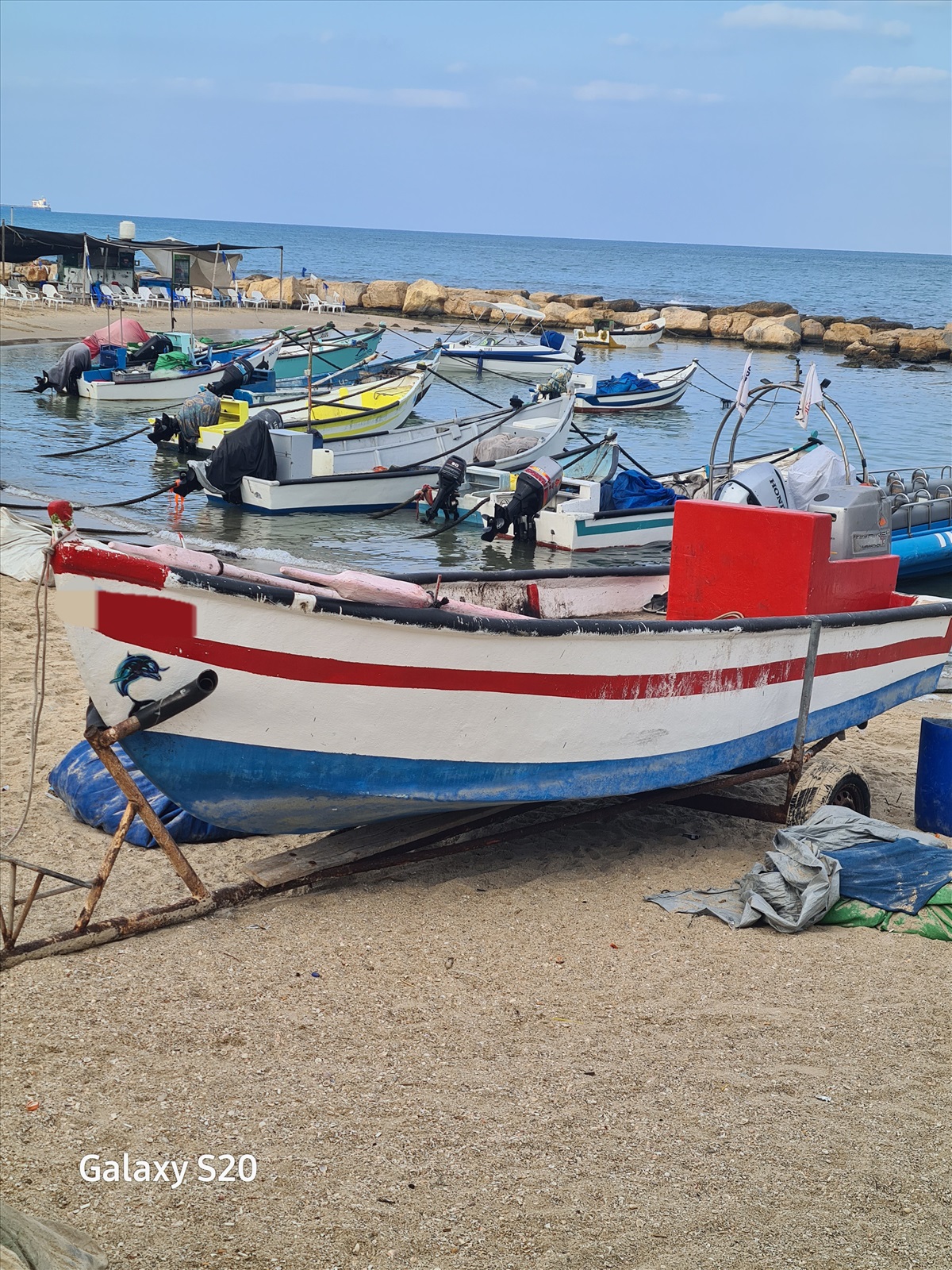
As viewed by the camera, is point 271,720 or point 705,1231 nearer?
point 705,1231

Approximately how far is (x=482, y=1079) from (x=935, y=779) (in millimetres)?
3644

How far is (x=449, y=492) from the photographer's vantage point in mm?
16750

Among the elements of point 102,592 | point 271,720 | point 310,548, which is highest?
point 102,592

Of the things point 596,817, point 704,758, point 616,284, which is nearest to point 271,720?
point 596,817

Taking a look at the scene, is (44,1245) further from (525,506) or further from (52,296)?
(52,296)

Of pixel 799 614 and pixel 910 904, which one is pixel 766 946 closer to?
pixel 910 904

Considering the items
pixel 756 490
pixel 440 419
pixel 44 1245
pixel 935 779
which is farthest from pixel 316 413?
pixel 44 1245

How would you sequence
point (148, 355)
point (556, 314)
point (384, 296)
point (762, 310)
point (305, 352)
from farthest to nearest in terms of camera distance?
1. point (762, 310)
2. point (384, 296)
3. point (556, 314)
4. point (305, 352)
5. point (148, 355)

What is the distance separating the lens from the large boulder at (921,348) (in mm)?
51000

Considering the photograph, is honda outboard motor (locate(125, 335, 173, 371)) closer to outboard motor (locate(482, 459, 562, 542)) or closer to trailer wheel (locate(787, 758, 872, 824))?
outboard motor (locate(482, 459, 562, 542))

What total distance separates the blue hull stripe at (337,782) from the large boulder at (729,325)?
168ft

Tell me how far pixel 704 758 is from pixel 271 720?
7.29ft

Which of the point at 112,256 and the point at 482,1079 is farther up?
the point at 112,256

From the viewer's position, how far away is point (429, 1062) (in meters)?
3.89
